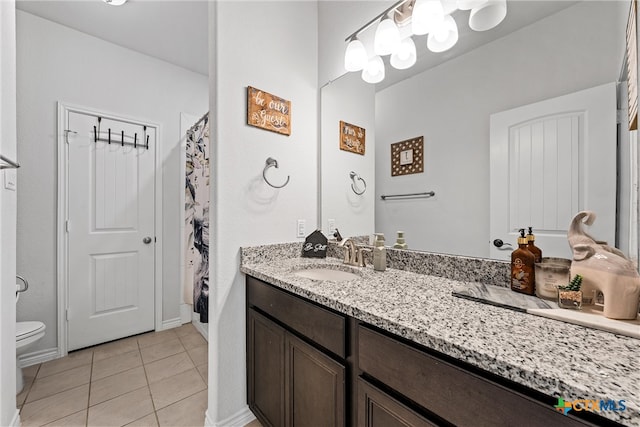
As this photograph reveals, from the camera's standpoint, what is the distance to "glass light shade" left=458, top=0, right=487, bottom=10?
1.12 metres

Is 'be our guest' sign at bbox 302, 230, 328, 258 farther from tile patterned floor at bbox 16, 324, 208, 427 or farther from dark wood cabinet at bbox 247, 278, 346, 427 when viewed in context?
tile patterned floor at bbox 16, 324, 208, 427

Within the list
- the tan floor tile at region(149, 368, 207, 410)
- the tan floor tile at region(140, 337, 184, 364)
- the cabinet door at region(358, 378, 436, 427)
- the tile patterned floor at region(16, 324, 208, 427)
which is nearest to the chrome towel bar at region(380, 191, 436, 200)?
the cabinet door at region(358, 378, 436, 427)

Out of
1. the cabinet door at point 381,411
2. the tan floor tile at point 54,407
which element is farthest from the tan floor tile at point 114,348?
the cabinet door at point 381,411

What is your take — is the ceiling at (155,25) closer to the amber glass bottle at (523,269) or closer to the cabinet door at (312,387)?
the amber glass bottle at (523,269)

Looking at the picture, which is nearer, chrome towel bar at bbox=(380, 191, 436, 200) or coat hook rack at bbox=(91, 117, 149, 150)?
chrome towel bar at bbox=(380, 191, 436, 200)

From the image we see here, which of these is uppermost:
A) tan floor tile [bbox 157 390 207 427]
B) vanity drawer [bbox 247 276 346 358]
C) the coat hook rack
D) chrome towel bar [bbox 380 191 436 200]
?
the coat hook rack

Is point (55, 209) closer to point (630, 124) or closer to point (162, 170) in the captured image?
point (162, 170)

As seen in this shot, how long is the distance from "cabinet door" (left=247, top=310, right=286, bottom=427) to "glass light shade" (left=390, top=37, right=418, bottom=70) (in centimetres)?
147

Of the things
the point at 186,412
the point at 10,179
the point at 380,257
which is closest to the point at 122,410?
the point at 186,412

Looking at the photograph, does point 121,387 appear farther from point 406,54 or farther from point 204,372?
point 406,54

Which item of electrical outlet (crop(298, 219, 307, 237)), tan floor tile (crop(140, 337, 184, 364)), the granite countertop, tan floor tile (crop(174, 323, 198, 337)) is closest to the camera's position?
the granite countertop

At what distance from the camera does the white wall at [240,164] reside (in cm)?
143

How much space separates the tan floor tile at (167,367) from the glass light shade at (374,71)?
2438mm

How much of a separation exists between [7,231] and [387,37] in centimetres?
222
